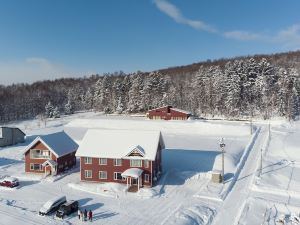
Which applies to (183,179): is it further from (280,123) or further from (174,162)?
(280,123)

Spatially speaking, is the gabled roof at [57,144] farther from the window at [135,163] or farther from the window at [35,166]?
the window at [135,163]

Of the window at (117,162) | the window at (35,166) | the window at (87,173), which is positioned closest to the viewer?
the window at (117,162)

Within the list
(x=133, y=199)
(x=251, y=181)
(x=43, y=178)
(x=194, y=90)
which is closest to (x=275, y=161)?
(x=251, y=181)

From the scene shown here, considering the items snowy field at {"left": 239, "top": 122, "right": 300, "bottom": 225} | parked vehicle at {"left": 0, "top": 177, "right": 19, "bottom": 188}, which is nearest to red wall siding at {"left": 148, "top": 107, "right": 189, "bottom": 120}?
snowy field at {"left": 239, "top": 122, "right": 300, "bottom": 225}

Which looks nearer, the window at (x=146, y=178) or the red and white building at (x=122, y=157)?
the window at (x=146, y=178)

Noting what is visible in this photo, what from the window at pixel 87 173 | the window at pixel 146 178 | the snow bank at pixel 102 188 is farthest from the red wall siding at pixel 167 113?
the snow bank at pixel 102 188

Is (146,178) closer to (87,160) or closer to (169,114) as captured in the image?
(87,160)
